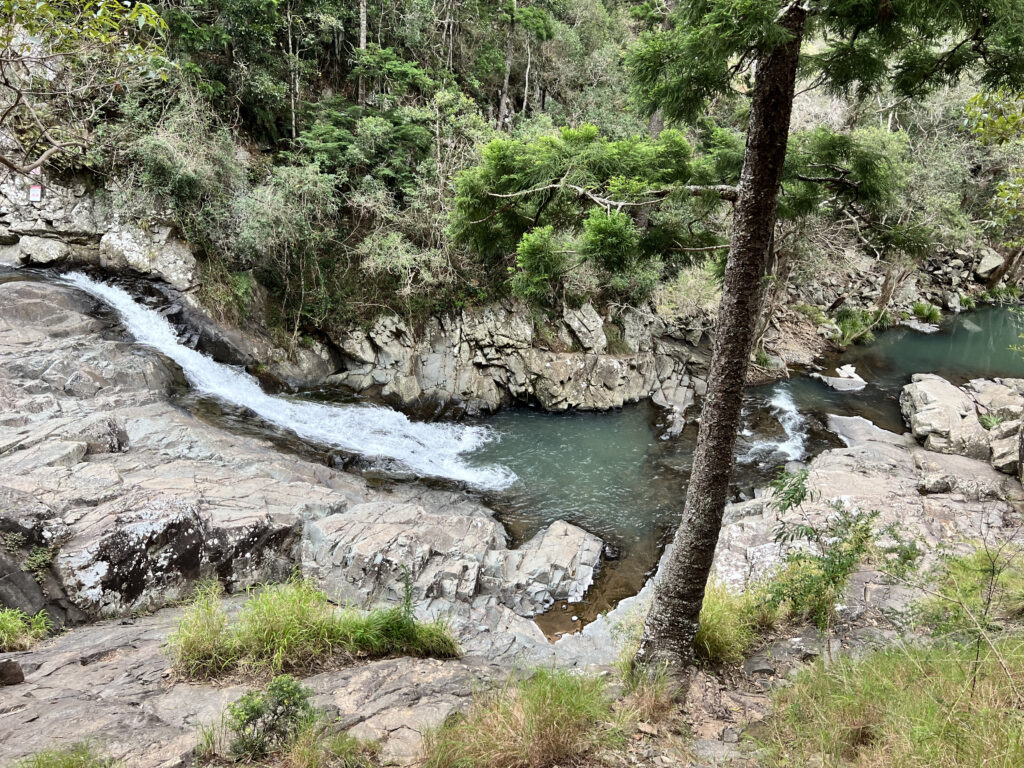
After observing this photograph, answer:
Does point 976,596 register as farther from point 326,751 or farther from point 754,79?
point 326,751

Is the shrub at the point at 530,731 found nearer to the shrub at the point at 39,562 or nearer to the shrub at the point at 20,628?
the shrub at the point at 20,628

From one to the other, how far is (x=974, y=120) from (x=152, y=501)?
9160 millimetres

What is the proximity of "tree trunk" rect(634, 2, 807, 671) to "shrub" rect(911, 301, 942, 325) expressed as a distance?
24949mm

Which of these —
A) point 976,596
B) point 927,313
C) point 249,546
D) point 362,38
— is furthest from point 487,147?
point 927,313

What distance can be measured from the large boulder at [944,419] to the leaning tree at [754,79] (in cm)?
969

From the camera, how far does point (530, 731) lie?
295 cm

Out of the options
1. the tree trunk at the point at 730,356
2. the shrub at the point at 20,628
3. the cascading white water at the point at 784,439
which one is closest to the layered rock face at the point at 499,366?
the cascading white water at the point at 784,439

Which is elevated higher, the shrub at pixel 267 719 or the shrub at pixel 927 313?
the shrub at pixel 927 313

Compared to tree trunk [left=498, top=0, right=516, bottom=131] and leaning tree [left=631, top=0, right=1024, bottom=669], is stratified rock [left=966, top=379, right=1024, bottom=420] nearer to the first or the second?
leaning tree [left=631, top=0, right=1024, bottom=669]

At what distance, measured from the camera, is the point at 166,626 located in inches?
202

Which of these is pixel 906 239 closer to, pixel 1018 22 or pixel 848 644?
pixel 1018 22

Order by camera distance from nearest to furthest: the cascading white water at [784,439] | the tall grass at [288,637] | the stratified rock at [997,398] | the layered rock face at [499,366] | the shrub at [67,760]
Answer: the shrub at [67,760] → the tall grass at [288,637] → the cascading white water at [784,439] → the stratified rock at [997,398] → the layered rock face at [499,366]

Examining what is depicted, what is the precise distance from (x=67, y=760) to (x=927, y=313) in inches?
1137

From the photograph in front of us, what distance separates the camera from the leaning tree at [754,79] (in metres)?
2.85
